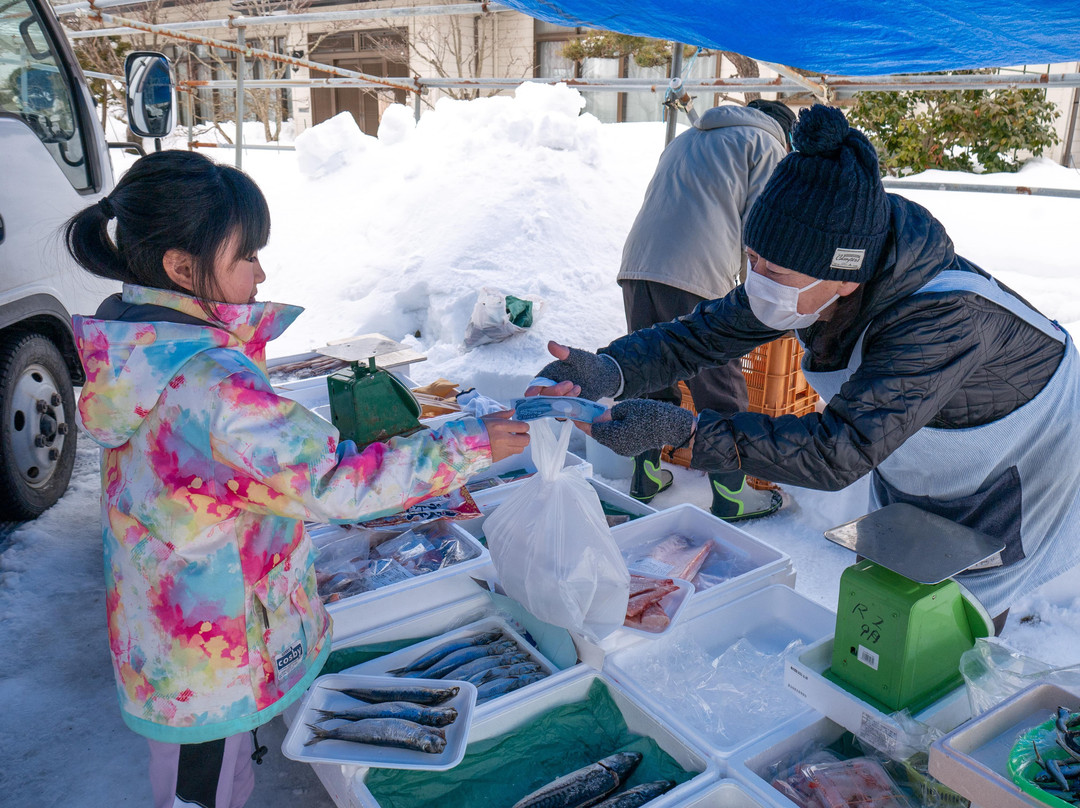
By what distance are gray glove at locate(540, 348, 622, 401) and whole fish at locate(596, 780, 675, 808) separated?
1.12m

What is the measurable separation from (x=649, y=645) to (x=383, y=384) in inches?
59.9

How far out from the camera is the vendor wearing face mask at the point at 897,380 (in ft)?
6.16

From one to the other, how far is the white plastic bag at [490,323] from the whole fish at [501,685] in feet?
13.4

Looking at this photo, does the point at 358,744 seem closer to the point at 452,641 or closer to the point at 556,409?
the point at 452,641

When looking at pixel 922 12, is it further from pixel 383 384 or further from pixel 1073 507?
pixel 383 384

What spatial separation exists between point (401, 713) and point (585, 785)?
0.52m

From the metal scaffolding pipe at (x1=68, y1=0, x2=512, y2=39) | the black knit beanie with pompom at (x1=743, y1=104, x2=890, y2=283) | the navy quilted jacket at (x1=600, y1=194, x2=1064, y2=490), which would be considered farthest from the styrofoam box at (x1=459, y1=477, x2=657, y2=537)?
the metal scaffolding pipe at (x1=68, y1=0, x2=512, y2=39)

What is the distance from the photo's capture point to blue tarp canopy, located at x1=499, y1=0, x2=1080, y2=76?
2.76m

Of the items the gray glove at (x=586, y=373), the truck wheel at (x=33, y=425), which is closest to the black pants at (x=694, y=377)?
the gray glove at (x=586, y=373)

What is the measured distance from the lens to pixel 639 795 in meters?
1.93

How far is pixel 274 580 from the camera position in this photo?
1925mm

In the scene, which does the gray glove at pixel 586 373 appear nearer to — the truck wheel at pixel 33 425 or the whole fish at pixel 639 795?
the whole fish at pixel 639 795

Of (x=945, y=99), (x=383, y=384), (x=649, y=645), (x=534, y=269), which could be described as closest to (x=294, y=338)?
(x=534, y=269)

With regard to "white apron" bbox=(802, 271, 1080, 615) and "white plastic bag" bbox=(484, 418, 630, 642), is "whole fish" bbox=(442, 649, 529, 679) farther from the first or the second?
"white apron" bbox=(802, 271, 1080, 615)
